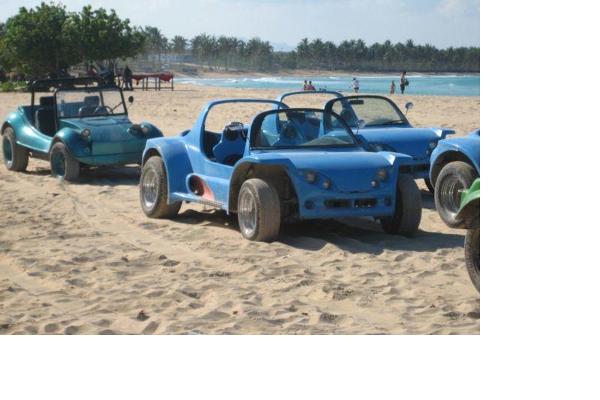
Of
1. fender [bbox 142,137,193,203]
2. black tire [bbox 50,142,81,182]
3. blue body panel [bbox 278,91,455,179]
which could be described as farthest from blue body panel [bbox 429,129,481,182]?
black tire [bbox 50,142,81,182]

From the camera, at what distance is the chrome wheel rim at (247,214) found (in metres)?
8.22

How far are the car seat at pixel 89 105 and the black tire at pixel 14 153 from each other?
3.34 ft

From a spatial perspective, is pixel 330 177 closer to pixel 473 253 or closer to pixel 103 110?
pixel 473 253

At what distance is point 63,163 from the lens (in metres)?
12.4

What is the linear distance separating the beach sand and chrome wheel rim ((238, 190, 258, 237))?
0.14 meters

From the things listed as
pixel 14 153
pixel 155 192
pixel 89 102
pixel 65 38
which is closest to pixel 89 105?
pixel 89 102

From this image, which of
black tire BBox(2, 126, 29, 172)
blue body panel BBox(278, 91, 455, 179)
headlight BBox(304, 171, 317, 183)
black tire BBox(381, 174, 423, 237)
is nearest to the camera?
headlight BBox(304, 171, 317, 183)

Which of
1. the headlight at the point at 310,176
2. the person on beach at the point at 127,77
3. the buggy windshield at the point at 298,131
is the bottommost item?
the headlight at the point at 310,176

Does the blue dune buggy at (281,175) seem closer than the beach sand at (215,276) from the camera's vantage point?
No

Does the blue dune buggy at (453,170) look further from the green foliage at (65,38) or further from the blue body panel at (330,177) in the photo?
the green foliage at (65,38)

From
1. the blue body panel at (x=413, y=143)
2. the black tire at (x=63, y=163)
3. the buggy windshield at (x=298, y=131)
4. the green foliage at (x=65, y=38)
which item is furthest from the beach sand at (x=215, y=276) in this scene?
the green foliage at (x=65, y=38)

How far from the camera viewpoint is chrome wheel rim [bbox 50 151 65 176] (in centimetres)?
1234

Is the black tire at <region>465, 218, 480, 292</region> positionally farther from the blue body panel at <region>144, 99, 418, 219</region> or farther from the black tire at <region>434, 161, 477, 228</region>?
the black tire at <region>434, 161, 477, 228</region>
